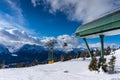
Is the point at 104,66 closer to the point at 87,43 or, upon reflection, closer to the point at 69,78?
the point at 69,78

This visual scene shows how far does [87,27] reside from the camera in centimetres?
2686

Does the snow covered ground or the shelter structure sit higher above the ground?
the shelter structure

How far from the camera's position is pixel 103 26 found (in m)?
22.5

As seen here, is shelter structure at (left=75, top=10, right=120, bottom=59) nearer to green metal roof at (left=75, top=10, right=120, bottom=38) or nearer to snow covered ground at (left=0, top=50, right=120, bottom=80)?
green metal roof at (left=75, top=10, right=120, bottom=38)

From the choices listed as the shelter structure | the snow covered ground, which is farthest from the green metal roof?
the snow covered ground

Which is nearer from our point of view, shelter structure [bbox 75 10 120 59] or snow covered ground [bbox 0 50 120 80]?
snow covered ground [bbox 0 50 120 80]

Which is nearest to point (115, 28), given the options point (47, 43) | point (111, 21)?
point (111, 21)

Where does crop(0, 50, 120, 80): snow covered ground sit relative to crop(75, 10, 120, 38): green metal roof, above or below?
below

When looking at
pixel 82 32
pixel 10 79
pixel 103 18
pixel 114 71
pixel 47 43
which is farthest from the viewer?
pixel 47 43

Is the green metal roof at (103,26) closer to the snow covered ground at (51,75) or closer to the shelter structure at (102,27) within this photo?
the shelter structure at (102,27)

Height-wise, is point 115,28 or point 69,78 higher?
point 115,28

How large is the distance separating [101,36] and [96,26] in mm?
1322

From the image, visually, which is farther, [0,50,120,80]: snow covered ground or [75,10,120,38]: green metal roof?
[75,10,120,38]: green metal roof

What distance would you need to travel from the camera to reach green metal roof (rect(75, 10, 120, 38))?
66.3 feet
